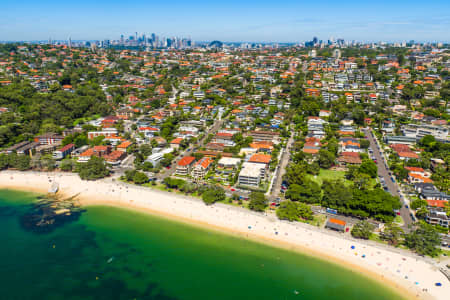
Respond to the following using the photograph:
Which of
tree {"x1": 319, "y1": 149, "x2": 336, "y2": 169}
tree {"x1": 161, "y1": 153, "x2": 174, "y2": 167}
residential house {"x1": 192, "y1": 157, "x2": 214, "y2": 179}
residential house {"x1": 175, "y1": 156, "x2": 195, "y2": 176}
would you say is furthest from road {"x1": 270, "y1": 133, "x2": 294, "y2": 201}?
tree {"x1": 161, "y1": 153, "x2": 174, "y2": 167}

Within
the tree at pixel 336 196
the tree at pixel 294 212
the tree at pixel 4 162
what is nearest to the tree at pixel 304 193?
the tree at pixel 336 196

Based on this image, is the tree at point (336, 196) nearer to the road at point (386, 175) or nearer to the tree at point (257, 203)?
the road at point (386, 175)

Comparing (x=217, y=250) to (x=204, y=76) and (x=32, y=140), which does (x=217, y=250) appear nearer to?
(x=32, y=140)

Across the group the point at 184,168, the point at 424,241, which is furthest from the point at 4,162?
the point at 424,241

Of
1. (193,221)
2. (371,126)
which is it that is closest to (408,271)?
(193,221)

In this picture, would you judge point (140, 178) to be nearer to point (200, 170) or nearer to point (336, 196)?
point (200, 170)

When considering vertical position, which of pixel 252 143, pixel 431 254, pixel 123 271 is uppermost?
pixel 252 143

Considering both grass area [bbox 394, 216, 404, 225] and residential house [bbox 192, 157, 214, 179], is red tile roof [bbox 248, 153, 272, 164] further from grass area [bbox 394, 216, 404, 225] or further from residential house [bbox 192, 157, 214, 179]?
grass area [bbox 394, 216, 404, 225]
